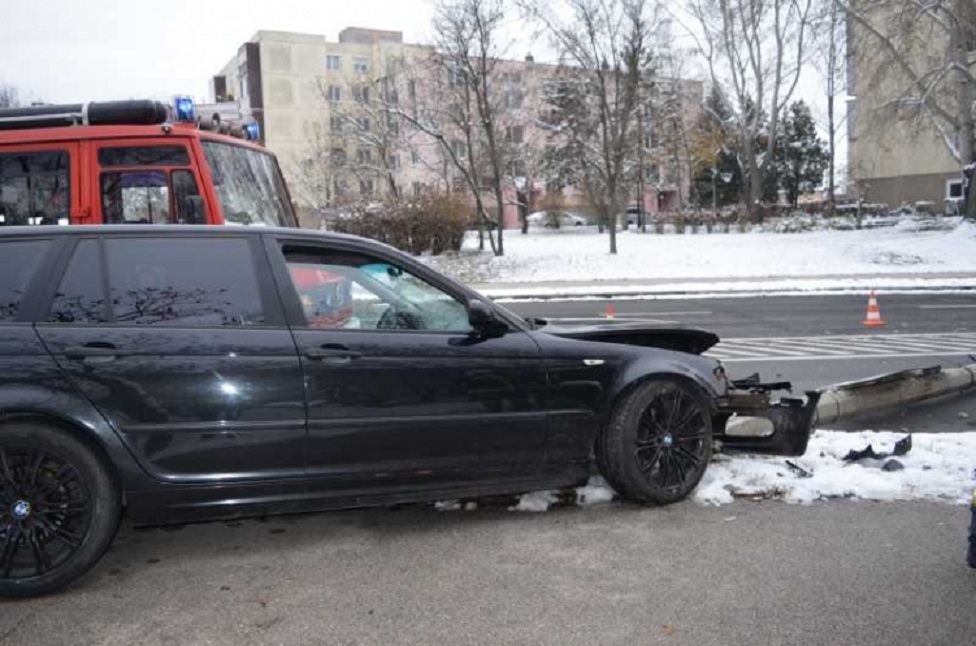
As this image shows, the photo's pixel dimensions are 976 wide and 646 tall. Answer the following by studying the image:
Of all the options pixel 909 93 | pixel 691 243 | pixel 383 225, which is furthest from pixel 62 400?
pixel 909 93

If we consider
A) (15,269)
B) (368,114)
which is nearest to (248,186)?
(15,269)

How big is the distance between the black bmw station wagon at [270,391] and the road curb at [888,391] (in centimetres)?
247

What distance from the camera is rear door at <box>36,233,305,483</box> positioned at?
13.1ft

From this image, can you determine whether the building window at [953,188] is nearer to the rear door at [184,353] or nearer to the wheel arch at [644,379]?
the wheel arch at [644,379]

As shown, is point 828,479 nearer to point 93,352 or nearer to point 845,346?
point 93,352

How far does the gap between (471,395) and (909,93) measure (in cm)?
3063

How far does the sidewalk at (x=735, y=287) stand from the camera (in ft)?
67.6

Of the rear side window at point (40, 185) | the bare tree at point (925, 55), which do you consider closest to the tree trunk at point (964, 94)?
the bare tree at point (925, 55)

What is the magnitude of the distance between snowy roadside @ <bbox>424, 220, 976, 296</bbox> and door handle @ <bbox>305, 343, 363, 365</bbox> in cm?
1866

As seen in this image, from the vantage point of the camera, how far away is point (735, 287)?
21234mm

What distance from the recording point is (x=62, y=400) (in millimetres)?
3889

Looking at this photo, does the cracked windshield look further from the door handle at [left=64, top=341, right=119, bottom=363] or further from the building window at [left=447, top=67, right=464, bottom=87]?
the building window at [left=447, top=67, right=464, bottom=87]

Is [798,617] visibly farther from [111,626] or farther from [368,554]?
[111,626]

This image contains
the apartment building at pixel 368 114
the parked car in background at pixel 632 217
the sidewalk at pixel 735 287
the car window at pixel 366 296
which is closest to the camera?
the car window at pixel 366 296
